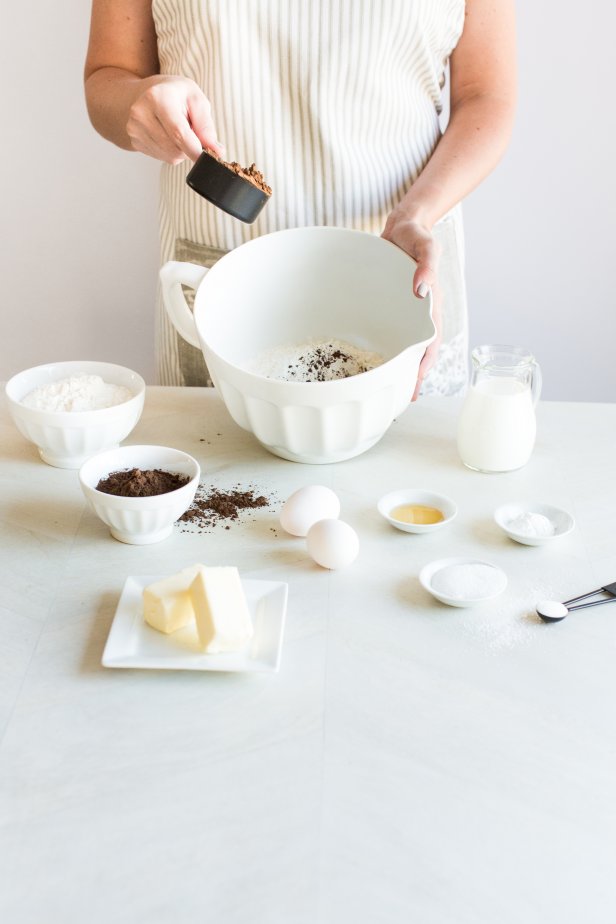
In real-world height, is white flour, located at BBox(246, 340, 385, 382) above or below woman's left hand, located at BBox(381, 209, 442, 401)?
below

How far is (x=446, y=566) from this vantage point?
1024 mm

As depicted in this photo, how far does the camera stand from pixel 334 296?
4.60 feet

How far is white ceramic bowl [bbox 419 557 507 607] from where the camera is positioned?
3.12 feet

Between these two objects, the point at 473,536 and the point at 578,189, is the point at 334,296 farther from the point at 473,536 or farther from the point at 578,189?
the point at 578,189

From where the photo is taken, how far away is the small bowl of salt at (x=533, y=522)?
1070mm

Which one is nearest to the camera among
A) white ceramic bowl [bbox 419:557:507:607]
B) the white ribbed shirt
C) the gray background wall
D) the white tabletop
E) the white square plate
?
the white tabletop

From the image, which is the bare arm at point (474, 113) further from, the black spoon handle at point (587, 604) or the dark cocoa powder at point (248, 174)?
the black spoon handle at point (587, 604)

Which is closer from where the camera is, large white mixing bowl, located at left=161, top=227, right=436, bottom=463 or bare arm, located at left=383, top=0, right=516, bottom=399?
large white mixing bowl, located at left=161, top=227, right=436, bottom=463

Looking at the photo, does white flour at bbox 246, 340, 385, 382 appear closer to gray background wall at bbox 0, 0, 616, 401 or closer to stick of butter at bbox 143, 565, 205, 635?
stick of butter at bbox 143, 565, 205, 635

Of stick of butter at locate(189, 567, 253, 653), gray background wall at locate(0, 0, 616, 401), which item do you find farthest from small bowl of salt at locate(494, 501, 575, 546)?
gray background wall at locate(0, 0, 616, 401)

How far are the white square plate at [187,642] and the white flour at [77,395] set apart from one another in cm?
35

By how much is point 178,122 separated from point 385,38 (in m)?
0.41

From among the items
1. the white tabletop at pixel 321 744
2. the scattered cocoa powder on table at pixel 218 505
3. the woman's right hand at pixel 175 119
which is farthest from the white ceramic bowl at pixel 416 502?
the woman's right hand at pixel 175 119

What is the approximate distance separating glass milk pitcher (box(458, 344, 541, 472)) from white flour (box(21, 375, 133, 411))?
47 cm
